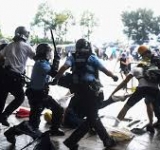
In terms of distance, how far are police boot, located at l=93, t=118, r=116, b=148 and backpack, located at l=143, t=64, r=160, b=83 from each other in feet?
5.66

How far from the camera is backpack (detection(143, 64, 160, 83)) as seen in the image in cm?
736

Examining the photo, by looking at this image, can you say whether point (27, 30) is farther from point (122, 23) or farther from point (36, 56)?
point (122, 23)

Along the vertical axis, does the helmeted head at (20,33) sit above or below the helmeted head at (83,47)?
above

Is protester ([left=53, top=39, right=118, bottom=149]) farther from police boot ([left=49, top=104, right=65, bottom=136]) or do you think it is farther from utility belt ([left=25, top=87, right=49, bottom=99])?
police boot ([left=49, top=104, right=65, bottom=136])

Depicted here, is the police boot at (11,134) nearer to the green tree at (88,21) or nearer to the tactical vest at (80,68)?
the tactical vest at (80,68)

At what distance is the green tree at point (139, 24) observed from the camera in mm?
69875

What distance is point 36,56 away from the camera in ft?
21.1

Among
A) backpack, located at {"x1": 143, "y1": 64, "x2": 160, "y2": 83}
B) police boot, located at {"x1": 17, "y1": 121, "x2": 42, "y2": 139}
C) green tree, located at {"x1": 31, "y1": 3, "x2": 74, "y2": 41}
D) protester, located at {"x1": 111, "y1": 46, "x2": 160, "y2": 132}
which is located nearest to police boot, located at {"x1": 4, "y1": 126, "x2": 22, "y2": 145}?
police boot, located at {"x1": 17, "y1": 121, "x2": 42, "y2": 139}

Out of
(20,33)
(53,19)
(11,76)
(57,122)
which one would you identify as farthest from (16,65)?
(53,19)

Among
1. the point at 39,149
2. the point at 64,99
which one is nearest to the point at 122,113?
the point at 64,99

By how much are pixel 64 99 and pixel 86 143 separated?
1.39 m

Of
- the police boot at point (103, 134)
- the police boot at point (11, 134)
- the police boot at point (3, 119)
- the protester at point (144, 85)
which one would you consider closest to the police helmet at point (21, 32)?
the police boot at point (3, 119)

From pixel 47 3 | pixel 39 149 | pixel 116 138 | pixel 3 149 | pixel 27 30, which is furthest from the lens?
pixel 47 3

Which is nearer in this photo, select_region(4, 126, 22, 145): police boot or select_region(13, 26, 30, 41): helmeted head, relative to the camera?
select_region(4, 126, 22, 145): police boot
